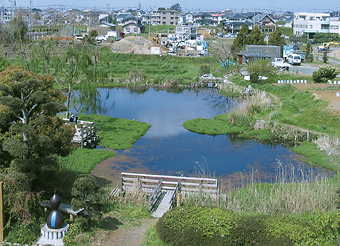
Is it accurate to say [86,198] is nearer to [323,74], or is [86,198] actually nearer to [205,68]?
[323,74]

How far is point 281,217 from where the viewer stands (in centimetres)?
1216

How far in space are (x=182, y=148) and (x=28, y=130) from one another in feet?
40.7

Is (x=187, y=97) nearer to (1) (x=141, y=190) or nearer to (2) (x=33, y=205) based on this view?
(1) (x=141, y=190)

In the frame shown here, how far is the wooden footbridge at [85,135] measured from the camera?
22.1 m

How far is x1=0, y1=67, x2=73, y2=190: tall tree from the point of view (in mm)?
11859

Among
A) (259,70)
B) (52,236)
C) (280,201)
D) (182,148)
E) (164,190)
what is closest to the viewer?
(52,236)

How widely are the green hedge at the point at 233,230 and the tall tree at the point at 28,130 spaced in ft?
14.1

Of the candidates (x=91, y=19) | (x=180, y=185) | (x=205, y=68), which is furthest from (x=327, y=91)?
(x=91, y=19)

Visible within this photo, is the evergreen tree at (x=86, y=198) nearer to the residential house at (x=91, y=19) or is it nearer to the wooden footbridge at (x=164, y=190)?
the wooden footbridge at (x=164, y=190)

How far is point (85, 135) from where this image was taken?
22703 millimetres

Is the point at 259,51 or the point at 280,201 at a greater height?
the point at 259,51

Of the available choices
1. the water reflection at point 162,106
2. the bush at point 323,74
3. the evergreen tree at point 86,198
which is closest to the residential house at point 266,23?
the bush at point 323,74

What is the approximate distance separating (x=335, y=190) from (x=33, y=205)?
34.8ft

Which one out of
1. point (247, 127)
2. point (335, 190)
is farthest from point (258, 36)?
point (335, 190)
